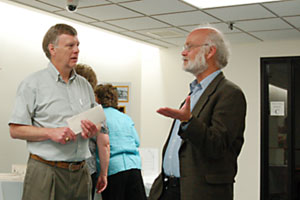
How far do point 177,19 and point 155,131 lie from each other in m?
2.64

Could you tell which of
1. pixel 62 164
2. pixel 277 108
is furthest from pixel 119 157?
pixel 277 108

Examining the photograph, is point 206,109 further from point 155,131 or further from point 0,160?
point 155,131

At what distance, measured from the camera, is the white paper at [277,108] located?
6699 mm

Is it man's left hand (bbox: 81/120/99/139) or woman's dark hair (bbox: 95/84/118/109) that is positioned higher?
woman's dark hair (bbox: 95/84/118/109)

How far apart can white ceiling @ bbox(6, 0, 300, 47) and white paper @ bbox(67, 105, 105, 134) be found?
2.26 metres

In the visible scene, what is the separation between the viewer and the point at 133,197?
4094mm

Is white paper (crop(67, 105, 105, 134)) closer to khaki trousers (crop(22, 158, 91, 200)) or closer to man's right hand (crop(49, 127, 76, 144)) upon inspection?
man's right hand (crop(49, 127, 76, 144))

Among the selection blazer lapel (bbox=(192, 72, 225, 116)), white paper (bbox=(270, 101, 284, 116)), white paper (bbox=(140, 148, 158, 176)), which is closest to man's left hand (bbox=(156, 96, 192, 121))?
blazer lapel (bbox=(192, 72, 225, 116))

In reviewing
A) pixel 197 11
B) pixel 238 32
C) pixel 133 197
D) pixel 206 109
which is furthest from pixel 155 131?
pixel 206 109

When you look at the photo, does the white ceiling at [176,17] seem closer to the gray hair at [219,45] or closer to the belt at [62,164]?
the gray hair at [219,45]

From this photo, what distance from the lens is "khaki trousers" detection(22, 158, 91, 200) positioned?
2.56m

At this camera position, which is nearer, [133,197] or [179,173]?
[179,173]

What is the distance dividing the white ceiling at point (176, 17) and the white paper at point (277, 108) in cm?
94

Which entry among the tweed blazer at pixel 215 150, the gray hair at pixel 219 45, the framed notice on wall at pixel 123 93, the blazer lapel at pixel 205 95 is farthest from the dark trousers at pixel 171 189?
the framed notice on wall at pixel 123 93
